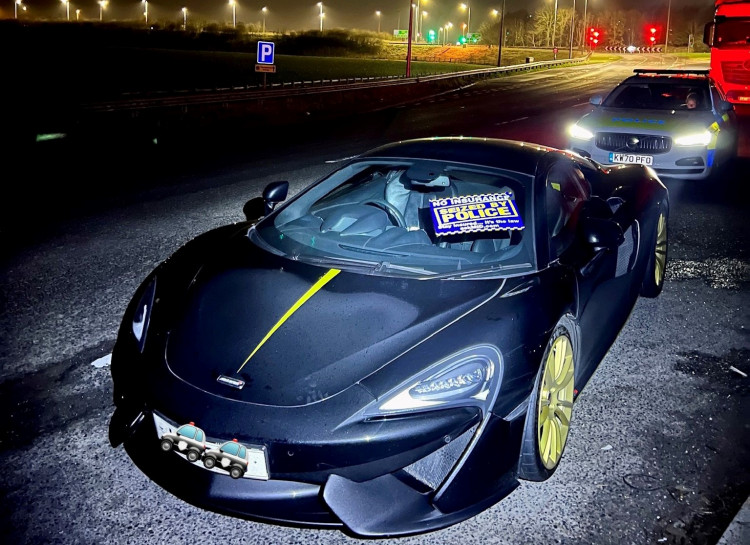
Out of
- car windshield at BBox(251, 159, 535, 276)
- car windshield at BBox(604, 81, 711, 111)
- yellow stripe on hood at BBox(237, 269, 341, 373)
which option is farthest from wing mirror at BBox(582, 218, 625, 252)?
car windshield at BBox(604, 81, 711, 111)

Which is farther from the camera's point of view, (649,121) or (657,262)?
(649,121)

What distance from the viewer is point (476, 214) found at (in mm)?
3811

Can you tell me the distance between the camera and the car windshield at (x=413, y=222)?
363 cm

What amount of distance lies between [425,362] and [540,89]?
108ft

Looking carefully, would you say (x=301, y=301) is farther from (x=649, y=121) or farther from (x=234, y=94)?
(x=234, y=94)

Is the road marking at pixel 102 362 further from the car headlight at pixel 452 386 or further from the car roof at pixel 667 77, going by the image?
the car roof at pixel 667 77

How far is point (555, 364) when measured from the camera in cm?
331

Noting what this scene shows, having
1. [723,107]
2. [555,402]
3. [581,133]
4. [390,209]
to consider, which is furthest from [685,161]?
[555,402]

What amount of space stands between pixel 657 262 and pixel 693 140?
5.05 metres

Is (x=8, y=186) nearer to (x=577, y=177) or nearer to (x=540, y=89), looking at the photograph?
(x=577, y=177)

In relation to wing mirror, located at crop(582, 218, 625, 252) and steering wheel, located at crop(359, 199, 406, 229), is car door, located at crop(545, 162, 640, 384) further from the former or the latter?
steering wheel, located at crop(359, 199, 406, 229)

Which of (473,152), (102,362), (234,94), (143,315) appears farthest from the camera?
(234,94)

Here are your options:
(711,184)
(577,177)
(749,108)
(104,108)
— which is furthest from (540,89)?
(577,177)

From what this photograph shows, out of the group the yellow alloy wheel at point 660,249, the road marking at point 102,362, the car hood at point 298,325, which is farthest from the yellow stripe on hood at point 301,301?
the yellow alloy wheel at point 660,249
